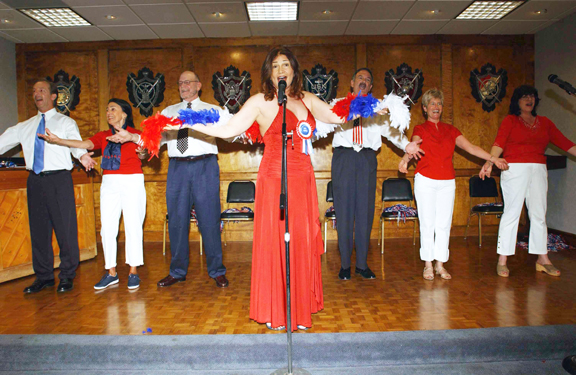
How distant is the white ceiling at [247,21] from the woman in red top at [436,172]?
2272mm

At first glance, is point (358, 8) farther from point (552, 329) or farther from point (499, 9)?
point (552, 329)

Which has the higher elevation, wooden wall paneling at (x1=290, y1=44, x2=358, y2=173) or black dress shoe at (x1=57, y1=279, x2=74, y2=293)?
wooden wall paneling at (x1=290, y1=44, x2=358, y2=173)

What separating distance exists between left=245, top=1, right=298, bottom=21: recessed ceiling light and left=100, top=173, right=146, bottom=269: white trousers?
3.00m

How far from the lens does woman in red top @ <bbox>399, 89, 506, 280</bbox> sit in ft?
12.1

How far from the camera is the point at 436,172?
368 cm

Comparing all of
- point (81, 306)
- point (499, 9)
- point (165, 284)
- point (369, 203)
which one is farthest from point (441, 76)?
point (81, 306)

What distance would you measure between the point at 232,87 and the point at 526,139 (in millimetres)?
4327

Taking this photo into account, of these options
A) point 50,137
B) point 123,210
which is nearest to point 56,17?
point 50,137

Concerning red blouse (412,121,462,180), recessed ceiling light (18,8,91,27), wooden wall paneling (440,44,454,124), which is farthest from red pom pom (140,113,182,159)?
wooden wall paneling (440,44,454,124)

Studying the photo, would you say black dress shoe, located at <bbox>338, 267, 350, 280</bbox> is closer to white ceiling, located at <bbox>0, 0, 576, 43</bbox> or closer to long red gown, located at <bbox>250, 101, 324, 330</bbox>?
long red gown, located at <bbox>250, 101, 324, 330</bbox>

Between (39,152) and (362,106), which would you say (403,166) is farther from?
(39,152)

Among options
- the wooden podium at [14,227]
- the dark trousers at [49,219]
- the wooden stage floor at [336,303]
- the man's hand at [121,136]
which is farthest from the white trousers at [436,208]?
the wooden podium at [14,227]

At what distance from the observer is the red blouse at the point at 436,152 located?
3686mm

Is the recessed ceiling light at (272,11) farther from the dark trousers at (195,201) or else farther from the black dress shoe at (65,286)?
the black dress shoe at (65,286)
